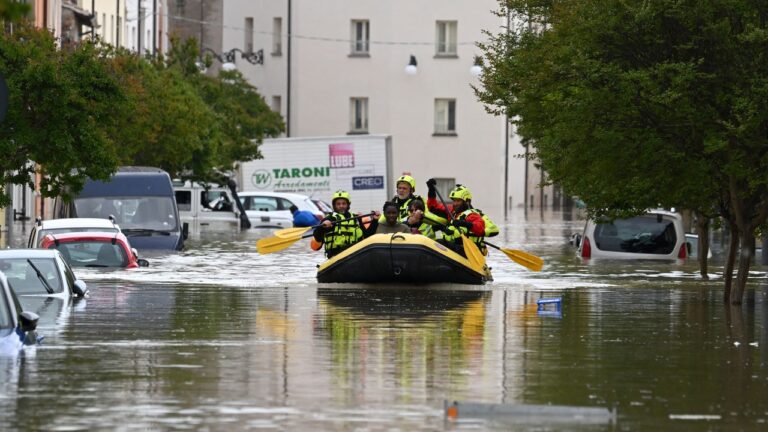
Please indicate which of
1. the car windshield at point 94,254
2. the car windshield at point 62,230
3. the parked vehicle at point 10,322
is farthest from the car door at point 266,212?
the parked vehicle at point 10,322

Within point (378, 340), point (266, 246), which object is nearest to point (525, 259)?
point (266, 246)

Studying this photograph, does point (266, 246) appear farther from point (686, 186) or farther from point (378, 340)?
point (378, 340)

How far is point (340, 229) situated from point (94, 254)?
5.40 metres

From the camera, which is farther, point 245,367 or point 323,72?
point 323,72

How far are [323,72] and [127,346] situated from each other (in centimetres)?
7039

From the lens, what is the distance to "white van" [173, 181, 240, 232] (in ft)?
196

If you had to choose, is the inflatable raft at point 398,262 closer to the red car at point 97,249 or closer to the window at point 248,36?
the red car at point 97,249

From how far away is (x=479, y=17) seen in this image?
8725 centimetres

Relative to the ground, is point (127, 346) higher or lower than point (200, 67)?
lower

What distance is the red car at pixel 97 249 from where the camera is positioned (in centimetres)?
3238

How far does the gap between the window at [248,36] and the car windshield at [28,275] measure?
221 feet

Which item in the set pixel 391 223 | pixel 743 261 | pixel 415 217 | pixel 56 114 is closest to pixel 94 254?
pixel 56 114

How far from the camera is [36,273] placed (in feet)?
76.1

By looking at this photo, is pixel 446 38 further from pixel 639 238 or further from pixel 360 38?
pixel 639 238
